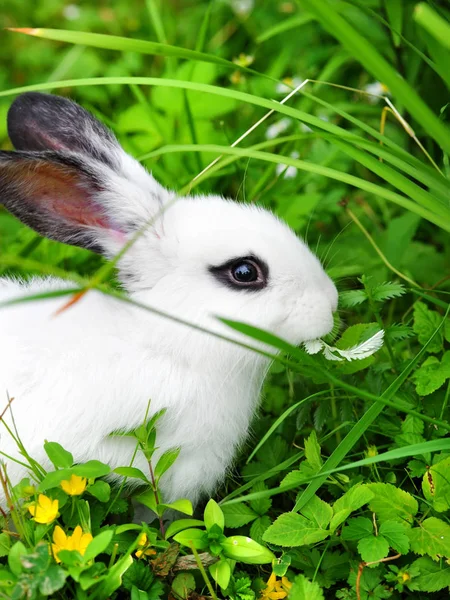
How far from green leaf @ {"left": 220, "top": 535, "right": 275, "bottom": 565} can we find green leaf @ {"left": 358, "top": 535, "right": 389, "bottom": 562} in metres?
0.27

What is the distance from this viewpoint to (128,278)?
3070 millimetres

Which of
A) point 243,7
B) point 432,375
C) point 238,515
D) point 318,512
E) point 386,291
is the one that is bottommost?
point 238,515

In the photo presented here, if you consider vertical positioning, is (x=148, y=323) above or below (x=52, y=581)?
above

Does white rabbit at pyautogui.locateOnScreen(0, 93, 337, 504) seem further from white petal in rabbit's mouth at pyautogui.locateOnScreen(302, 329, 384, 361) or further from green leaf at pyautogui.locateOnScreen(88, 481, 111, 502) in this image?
green leaf at pyautogui.locateOnScreen(88, 481, 111, 502)

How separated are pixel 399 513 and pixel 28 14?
16.6ft

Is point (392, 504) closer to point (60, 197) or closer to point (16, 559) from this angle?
point (16, 559)

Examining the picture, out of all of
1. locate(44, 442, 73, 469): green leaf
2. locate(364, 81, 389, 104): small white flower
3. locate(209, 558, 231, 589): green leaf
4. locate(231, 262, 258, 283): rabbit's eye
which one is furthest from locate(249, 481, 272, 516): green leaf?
locate(364, 81, 389, 104): small white flower

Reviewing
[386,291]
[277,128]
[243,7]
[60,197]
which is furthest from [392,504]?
[243,7]

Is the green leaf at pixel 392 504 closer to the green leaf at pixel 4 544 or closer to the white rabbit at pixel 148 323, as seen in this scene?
the white rabbit at pixel 148 323

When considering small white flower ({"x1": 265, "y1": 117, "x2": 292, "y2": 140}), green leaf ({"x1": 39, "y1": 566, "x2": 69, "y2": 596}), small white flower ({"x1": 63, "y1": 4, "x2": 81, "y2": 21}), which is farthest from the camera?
small white flower ({"x1": 63, "y1": 4, "x2": 81, "y2": 21})

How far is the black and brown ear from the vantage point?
Result: 3174 mm

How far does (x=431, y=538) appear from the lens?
243 cm

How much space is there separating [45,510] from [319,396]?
1248mm

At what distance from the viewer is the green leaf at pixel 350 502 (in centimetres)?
244
